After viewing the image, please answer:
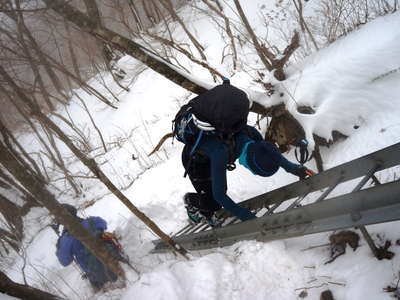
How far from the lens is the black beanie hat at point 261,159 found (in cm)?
253

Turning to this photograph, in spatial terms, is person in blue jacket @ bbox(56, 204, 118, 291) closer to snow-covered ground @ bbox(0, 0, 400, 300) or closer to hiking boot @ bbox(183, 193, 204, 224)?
snow-covered ground @ bbox(0, 0, 400, 300)

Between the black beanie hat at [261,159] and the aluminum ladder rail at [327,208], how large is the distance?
0.35m

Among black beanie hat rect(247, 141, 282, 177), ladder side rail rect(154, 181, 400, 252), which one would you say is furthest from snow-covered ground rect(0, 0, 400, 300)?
black beanie hat rect(247, 141, 282, 177)

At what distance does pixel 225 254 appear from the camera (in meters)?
2.98

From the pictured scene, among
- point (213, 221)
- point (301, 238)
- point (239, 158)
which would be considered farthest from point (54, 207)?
point (301, 238)

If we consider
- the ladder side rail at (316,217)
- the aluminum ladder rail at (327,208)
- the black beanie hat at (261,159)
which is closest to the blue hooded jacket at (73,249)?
the aluminum ladder rail at (327,208)

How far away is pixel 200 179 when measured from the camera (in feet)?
10.3

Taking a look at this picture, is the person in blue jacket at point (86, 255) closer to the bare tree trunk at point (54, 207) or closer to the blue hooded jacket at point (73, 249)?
the blue hooded jacket at point (73, 249)

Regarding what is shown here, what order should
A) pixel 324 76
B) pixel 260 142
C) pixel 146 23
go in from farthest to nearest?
pixel 146 23, pixel 324 76, pixel 260 142

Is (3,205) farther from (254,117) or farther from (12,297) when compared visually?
(254,117)

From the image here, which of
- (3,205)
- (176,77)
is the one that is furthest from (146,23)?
(176,77)

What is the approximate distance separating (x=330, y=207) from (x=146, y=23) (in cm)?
2230

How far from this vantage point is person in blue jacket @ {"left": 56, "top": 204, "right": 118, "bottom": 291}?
4102 millimetres

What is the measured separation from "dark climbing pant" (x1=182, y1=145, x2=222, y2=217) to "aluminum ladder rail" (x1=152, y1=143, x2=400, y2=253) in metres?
0.30
